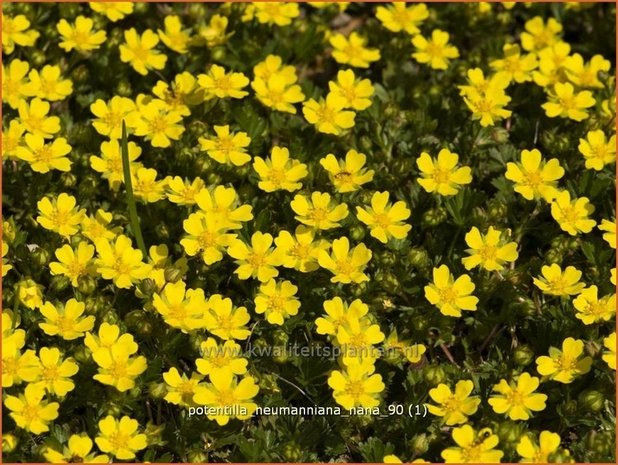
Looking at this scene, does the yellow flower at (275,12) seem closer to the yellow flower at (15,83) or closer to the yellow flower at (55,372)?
the yellow flower at (15,83)

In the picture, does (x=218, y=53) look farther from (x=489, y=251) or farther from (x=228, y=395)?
(x=228, y=395)

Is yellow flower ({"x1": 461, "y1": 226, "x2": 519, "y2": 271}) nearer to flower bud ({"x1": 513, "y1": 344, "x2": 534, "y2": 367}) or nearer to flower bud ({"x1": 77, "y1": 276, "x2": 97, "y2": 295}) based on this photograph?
flower bud ({"x1": 513, "y1": 344, "x2": 534, "y2": 367})

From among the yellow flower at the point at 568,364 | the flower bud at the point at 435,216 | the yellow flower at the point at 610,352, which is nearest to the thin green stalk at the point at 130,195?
the flower bud at the point at 435,216

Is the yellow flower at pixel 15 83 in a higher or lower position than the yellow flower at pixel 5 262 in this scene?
higher

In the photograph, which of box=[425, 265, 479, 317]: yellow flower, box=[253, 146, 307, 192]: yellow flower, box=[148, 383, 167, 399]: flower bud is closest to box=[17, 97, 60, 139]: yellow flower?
box=[253, 146, 307, 192]: yellow flower

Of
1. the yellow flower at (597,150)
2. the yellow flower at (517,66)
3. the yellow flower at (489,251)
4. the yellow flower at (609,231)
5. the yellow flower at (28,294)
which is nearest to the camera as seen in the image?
the yellow flower at (28,294)
